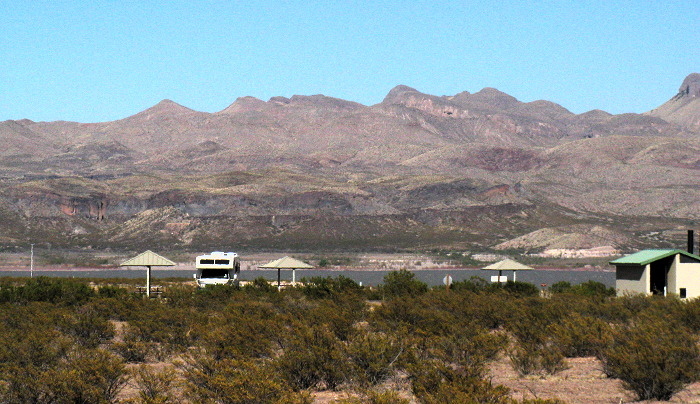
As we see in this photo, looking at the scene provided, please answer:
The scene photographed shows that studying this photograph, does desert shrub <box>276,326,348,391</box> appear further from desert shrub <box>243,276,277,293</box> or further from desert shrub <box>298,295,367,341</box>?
desert shrub <box>243,276,277,293</box>

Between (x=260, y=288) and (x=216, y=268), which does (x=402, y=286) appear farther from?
(x=216, y=268)

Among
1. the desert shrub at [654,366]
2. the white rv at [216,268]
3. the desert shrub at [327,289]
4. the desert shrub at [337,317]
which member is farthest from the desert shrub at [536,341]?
the white rv at [216,268]

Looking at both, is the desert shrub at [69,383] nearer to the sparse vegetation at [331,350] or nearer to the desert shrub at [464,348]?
the sparse vegetation at [331,350]

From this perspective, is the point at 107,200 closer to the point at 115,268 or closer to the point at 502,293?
the point at 115,268

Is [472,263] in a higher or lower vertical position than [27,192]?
lower

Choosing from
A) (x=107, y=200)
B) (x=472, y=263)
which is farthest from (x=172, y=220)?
(x=472, y=263)
